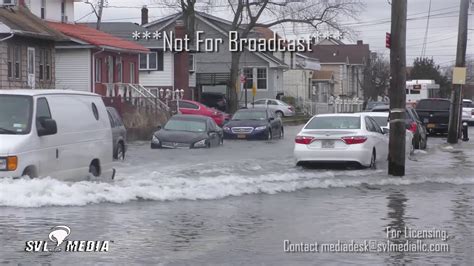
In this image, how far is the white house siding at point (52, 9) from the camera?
43350 millimetres

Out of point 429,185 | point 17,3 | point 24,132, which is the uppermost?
point 17,3

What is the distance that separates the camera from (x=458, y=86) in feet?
111

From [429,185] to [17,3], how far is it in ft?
93.9

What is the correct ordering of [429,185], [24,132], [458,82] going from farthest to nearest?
[458,82], [429,185], [24,132]

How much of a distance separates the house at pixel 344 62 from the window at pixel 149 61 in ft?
152

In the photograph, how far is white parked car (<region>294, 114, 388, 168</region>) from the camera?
1992cm

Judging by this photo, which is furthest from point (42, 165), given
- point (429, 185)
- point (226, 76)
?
point (226, 76)

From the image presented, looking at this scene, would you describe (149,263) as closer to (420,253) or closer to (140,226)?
(140,226)

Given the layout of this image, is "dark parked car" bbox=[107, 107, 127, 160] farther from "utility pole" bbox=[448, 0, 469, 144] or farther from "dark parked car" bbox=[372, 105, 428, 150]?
"utility pole" bbox=[448, 0, 469, 144]

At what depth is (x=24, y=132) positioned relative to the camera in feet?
42.4

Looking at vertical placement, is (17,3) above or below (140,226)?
above

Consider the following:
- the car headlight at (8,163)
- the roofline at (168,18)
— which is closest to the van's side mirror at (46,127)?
the car headlight at (8,163)

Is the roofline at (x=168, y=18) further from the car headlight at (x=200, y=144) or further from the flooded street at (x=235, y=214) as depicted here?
the flooded street at (x=235, y=214)

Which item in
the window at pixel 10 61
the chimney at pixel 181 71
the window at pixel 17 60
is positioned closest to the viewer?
the window at pixel 10 61
